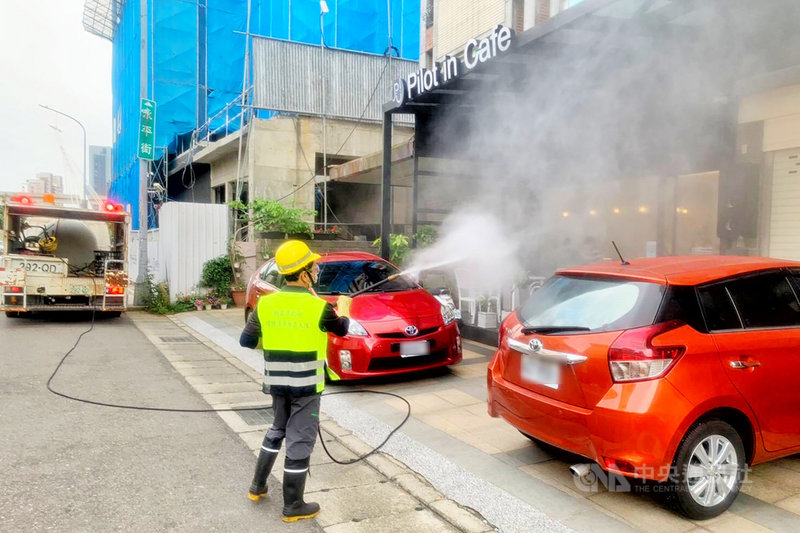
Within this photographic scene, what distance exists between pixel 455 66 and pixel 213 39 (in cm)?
1770

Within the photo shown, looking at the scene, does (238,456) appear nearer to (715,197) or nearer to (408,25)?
(715,197)

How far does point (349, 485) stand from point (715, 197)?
723 cm

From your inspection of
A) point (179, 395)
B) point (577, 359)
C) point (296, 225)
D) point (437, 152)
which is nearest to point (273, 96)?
point (296, 225)

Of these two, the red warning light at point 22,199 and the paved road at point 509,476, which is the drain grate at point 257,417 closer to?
the paved road at point 509,476

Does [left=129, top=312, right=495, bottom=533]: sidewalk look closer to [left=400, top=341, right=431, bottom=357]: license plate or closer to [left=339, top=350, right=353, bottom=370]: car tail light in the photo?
[left=339, top=350, right=353, bottom=370]: car tail light

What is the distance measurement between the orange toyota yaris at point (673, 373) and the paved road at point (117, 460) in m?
1.69

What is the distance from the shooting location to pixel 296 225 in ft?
43.7

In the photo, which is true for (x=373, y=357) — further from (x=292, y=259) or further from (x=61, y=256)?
(x=61, y=256)

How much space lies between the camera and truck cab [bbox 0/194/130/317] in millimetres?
10336

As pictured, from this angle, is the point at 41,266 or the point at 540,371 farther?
the point at 41,266

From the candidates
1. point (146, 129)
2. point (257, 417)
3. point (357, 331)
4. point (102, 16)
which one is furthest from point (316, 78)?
point (102, 16)

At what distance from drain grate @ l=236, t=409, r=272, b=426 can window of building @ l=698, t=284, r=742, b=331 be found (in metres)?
3.68

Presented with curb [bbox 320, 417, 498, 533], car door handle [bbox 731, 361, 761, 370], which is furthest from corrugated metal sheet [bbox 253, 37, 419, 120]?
car door handle [bbox 731, 361, 761, 370]

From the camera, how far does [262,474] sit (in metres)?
3.43
